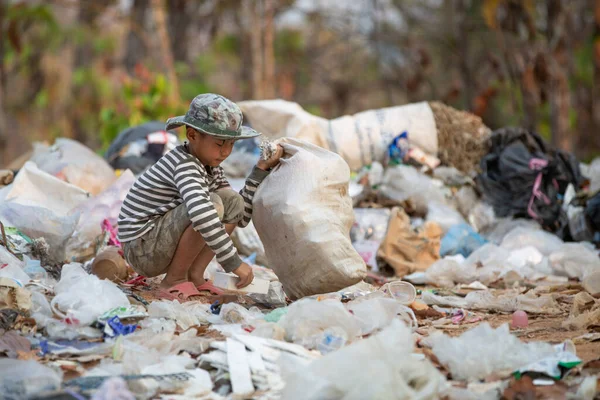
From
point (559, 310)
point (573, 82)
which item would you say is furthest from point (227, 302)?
point (573, 82)

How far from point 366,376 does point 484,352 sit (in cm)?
59

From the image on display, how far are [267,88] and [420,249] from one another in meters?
7.02

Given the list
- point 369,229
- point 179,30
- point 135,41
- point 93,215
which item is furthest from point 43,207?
point 179,30

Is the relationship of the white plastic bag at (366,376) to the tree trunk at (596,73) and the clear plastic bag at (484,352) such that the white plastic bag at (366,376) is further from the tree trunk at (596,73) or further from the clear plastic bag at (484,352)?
the tree trunk at (596,73)

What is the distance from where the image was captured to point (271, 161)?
3557 millimetres

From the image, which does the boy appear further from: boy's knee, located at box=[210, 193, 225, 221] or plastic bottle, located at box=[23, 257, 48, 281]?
plastic bottle, located at box=[23, 257, 48, 281]

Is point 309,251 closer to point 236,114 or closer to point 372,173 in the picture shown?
point 236,114

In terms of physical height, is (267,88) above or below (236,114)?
below

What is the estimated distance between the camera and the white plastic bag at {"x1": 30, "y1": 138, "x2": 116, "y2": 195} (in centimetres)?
526

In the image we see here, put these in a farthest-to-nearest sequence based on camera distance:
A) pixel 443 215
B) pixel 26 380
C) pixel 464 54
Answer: pixel 464 54 < pixel 443 215 < pixel 26 380

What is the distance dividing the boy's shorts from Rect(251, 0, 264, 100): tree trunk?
7772mm

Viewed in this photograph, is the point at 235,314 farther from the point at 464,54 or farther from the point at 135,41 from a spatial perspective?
the point at 135,41

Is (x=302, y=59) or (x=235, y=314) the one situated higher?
(x=235, y=314)

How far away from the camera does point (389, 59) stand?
47.1 feet
